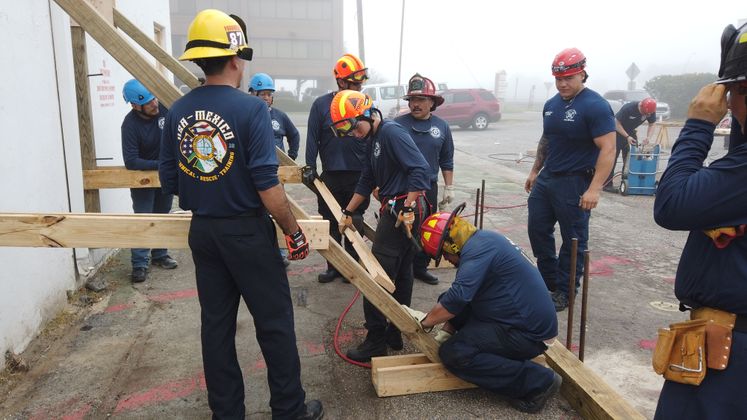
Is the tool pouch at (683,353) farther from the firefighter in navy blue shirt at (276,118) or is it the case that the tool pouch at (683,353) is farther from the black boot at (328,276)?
the firefighter in navy blue shirt at (276,118)

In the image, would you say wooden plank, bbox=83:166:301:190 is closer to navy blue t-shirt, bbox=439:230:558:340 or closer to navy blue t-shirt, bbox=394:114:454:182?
navy blue t-shirt, bbox=394:114:454:182

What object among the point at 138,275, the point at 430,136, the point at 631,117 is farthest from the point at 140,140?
the point at 631,117

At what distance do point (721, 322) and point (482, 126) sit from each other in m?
20.6

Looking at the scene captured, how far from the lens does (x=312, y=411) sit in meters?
2.92

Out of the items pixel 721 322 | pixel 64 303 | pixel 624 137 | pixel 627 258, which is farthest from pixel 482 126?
pixel 721 322

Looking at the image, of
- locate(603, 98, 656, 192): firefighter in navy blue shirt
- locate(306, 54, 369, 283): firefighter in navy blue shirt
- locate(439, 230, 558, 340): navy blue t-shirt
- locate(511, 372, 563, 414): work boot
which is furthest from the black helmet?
locate(603, 98, 656, 192): firefighter in navy blue shirt

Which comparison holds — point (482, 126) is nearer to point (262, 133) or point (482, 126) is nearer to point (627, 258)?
point (627, 258)

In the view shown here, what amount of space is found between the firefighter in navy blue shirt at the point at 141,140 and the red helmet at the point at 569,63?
11.4 ft

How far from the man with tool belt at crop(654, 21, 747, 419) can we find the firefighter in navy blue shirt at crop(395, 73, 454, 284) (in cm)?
288

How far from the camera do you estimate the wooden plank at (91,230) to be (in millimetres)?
2436

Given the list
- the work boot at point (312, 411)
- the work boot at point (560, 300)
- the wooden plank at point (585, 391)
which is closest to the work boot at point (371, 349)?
the work boot at point (312, 411)

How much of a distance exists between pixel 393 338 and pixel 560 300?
5.25 feet

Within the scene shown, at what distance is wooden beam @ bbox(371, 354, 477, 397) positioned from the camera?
3094 millimetres

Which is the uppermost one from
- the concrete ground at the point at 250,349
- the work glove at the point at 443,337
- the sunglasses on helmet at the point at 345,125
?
the sunglasses on helmet at the point at 345,125
